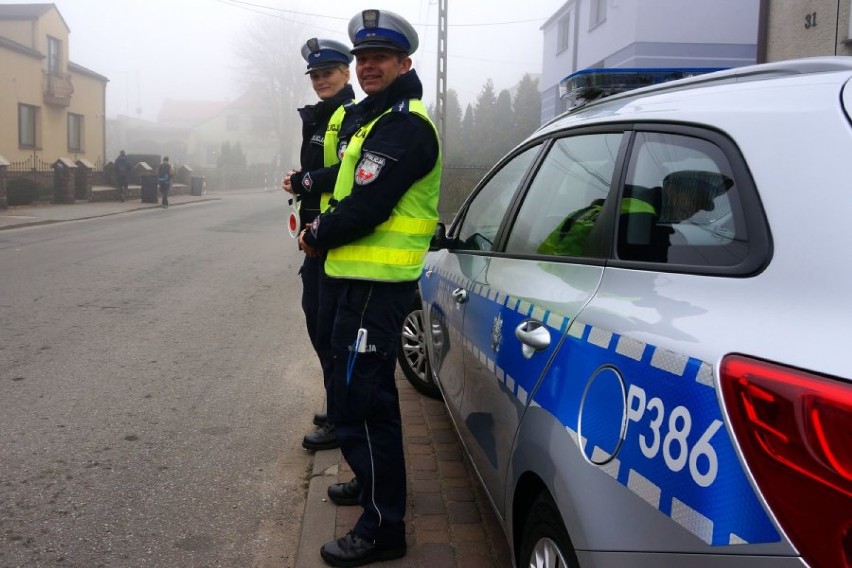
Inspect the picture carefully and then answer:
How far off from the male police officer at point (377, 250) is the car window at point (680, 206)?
883 millimetres

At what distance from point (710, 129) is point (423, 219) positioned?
125 cm

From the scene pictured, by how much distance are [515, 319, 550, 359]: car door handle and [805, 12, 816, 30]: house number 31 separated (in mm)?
9671

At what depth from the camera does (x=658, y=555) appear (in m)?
1.47

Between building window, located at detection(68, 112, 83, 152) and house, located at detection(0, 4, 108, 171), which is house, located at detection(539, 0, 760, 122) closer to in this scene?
house, located at detection(0, 4, 108, 171)

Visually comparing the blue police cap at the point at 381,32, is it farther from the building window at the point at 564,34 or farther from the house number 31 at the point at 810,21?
the building window at the point at 564,34

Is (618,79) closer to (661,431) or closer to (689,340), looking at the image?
(689,340)

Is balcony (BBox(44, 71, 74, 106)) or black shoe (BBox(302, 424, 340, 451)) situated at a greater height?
balcony (BBox(44, 71, 74, 106))

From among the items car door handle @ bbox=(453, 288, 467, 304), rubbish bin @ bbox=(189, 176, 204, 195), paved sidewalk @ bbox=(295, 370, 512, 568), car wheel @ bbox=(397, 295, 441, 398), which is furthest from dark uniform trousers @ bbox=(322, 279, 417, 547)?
rubbish bin @ bbox=(189, 176, 204, 195)

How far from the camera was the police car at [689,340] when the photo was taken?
4.13ft

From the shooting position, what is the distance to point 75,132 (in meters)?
34.6

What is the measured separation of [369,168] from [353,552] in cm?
146

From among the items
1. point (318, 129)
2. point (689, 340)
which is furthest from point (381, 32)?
point (689, 340)

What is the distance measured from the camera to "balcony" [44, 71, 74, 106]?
31.1 meters

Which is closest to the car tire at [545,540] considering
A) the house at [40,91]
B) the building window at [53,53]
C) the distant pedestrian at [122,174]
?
the house at [40,91]
